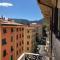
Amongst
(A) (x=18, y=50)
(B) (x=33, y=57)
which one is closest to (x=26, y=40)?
(A) (x=18, y=50)

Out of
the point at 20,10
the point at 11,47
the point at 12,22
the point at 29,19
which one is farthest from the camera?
the point at 11,47

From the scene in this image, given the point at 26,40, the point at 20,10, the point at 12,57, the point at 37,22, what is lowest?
the point at 12,57

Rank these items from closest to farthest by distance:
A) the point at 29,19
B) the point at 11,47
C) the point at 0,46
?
1. the point at 29,19
2. the point at 0,46
3. the point at 11,47

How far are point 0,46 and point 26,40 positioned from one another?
22 centimetres

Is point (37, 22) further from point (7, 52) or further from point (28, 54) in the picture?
point (7, 52)

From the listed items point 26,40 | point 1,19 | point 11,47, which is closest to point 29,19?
point 1,19

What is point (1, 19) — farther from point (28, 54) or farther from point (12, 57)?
point (12, 57)

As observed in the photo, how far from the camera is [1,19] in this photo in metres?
1.42

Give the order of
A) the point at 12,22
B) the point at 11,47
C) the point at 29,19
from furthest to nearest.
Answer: the point at 11,47 → the point at 12,22 → the point at 29,19

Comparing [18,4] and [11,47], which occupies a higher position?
[18,4]

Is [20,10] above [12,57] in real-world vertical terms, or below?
above

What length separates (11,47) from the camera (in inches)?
76.9

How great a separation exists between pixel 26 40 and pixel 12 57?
0.70 feet

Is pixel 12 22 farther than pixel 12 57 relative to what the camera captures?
No
